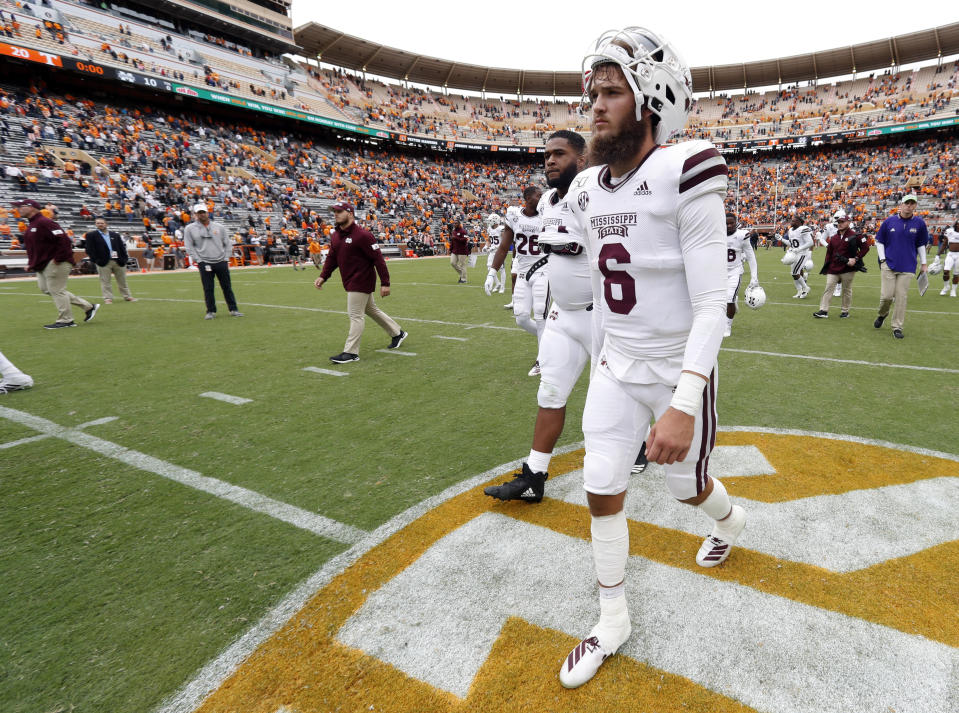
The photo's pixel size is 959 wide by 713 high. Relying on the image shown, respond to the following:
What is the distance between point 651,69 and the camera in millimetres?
1771

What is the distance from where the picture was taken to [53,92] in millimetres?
29156

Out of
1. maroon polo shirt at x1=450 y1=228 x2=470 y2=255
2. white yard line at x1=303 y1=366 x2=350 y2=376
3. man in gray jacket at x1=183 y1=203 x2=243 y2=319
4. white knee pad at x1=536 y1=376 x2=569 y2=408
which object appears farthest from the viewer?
maroon polo shirt at x1=450 y1=228 x2=470 y2=255

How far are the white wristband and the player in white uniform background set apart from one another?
1545mm

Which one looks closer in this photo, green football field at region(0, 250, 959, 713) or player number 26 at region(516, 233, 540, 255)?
green football field at region(0, 250, 959, 713)

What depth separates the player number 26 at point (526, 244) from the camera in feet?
18.2

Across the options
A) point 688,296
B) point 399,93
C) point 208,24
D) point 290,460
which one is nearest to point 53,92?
point 208,24

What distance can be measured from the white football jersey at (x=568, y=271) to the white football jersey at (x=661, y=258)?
114cm

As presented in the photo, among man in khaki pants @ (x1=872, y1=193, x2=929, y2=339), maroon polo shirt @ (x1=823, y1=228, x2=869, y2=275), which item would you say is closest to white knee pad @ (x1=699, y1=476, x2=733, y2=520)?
man in khaki pants @ (x1=872, y1=193, x2=929, y2=339)

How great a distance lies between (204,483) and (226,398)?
2017mm

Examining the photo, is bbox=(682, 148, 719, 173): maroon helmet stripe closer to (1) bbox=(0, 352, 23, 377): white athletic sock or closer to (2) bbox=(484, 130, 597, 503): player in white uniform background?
(2) bbox=(484, 130, 597, 503): player in white uniform background

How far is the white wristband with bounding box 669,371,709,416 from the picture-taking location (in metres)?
1.62

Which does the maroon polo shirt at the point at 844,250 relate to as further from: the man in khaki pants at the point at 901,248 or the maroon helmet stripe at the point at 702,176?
the maroon helmet stripe at the point at 702,176

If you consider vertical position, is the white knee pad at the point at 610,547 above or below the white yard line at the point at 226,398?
above

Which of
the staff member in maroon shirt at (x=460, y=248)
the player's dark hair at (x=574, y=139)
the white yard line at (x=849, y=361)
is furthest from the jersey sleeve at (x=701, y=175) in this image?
the staff member in maroon shirt at (x=460, y=248)
